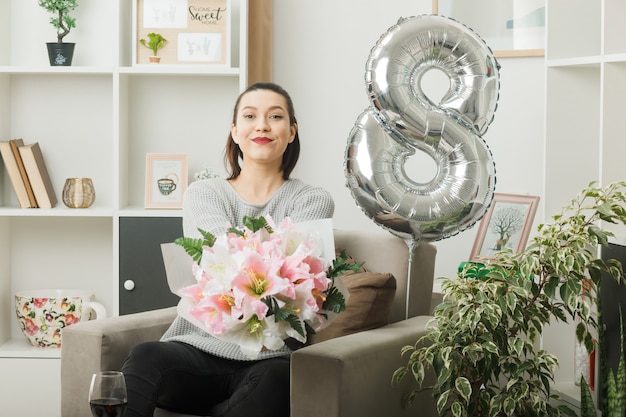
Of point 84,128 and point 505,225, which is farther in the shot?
point 84,128

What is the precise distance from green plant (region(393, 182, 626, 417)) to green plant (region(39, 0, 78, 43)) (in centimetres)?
183

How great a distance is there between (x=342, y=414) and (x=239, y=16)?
191 cm

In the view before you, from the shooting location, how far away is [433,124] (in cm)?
252

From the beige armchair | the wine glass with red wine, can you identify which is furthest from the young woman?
the wine glass with red wine

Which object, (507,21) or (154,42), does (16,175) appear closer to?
(154,42)

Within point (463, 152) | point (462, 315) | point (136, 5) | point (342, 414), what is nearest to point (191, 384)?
point (342, 414)

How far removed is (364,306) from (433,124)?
588mm

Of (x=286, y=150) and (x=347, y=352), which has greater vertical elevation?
(x=286, y=150)

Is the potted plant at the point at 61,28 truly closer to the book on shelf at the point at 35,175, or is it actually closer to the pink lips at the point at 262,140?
the book on shelf at the point at 35,175

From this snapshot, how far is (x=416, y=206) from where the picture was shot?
2525mm

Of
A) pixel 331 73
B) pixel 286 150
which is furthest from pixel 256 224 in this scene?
pixel 331 73

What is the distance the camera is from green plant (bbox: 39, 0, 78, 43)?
126 inches

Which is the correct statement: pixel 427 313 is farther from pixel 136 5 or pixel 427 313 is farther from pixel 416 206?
pixel 136 5

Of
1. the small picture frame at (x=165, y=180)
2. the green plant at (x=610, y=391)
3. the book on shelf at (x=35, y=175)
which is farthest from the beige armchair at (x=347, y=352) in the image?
the book on shelf at (x=35, y=175)
